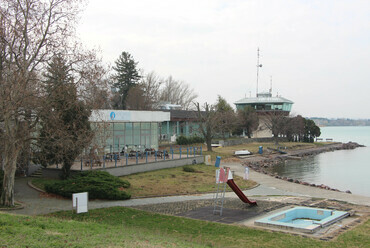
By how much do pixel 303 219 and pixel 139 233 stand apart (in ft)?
27.8

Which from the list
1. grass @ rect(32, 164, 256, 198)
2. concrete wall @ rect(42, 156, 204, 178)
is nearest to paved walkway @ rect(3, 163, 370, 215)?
grass @ rect(32, 164, 256, 198)

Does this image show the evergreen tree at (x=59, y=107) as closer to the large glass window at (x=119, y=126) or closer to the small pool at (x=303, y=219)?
the small pool at (x=303, y=219)

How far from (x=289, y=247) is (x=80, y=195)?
343 inches

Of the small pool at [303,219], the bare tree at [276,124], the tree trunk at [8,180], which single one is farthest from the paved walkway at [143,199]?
the bare tree at [276,124]

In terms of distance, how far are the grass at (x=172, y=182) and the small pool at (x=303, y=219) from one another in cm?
794

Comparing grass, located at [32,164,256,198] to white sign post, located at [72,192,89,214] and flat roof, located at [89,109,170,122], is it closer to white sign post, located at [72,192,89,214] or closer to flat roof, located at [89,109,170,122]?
flat roof, located at [89,109,170,122]

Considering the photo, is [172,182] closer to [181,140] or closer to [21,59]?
[21,59]

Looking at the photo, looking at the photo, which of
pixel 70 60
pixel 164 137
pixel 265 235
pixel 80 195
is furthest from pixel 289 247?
pixel 164 137

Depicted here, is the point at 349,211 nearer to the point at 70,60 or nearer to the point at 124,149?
the point at 70,60

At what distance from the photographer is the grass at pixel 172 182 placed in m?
23.4

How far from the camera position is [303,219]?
17.4m

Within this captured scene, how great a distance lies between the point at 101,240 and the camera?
33.9 ft

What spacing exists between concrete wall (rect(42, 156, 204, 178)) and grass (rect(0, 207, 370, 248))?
10.6 metres

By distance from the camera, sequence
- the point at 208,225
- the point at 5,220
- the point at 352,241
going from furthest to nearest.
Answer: the point at 208,225 < the point at 352,241 < the point at 5,220
